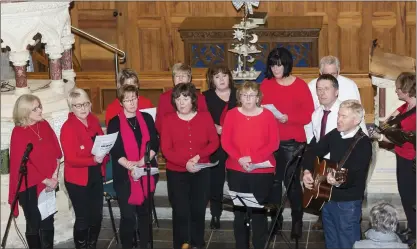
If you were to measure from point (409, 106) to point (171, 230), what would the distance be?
2.50m

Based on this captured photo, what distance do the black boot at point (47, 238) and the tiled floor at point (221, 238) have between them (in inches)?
25.1

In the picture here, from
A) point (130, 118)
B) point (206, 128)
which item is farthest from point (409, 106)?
point (130, 118)

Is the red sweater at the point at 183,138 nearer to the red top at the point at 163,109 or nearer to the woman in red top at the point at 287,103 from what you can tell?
the red top at the point at 163,109

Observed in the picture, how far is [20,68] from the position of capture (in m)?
8.73

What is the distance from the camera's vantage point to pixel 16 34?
8562mm

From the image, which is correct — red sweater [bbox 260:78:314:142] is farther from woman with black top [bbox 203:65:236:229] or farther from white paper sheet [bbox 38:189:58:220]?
white paper sheet [bbox 38:189:58:220]

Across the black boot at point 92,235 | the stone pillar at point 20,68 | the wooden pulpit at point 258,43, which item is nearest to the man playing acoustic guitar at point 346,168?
the black boot at point 92,235

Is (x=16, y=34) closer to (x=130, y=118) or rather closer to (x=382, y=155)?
(x=130, y=118)

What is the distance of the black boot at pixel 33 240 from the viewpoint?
8062mm

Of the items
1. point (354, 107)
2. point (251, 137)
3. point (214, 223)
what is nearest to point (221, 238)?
point (214, 223)

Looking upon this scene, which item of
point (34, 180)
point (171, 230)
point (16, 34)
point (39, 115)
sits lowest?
point (171, 230)

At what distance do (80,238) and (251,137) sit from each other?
1646 mm

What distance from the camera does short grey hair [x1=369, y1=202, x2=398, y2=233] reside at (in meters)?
6.36

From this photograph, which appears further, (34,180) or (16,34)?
(16,34)
